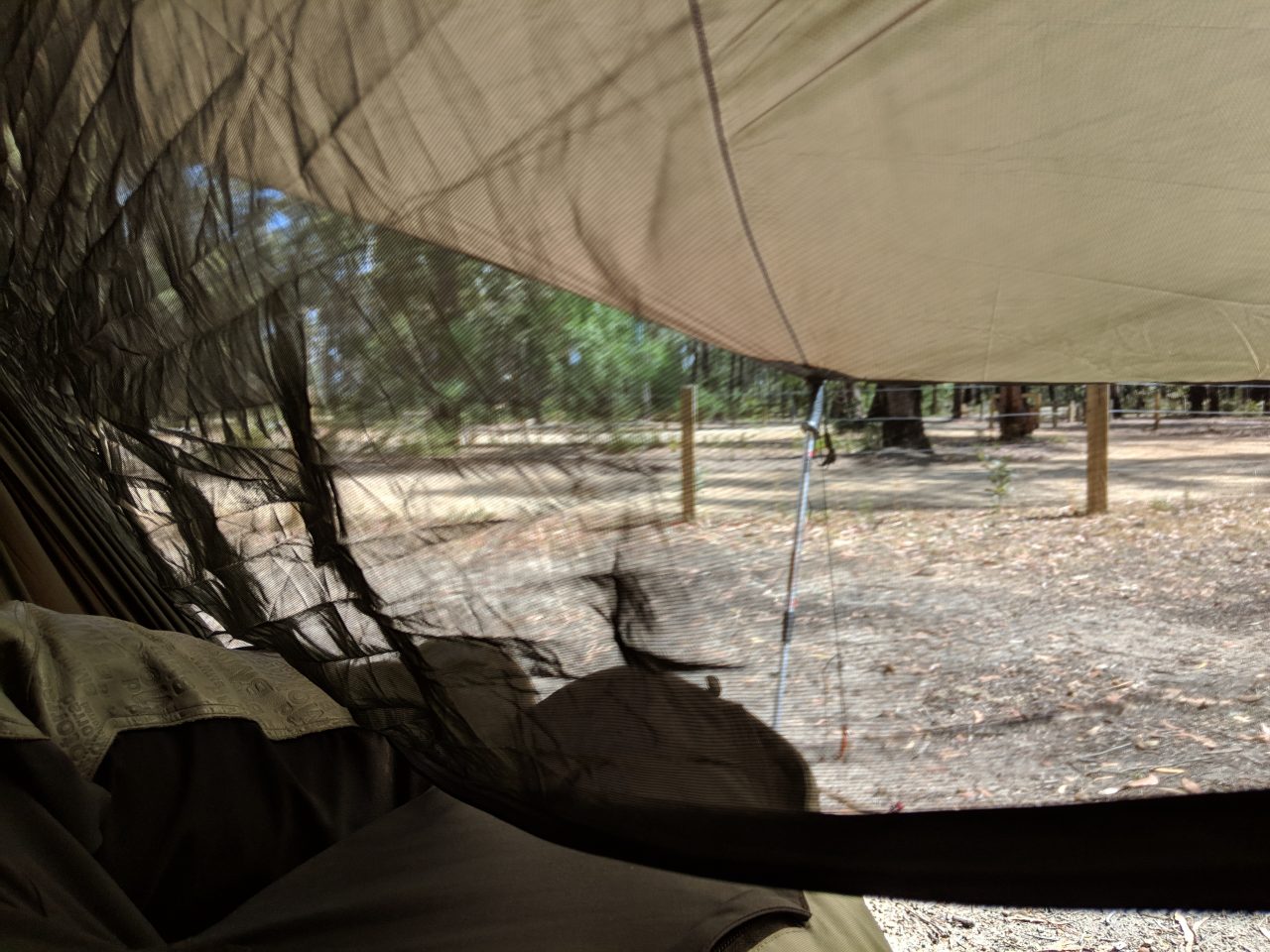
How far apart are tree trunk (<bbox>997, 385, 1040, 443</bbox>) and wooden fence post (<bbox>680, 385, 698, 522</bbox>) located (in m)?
0.19

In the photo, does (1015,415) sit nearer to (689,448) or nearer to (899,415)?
(899,415)

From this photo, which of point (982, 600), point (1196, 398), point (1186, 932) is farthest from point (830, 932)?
point (1186, 932)

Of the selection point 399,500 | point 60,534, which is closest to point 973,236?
point 399,500

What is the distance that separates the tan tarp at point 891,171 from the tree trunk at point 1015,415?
11 mm

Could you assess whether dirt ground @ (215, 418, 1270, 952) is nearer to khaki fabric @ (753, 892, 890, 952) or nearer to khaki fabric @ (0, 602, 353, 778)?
khaki fabric @ (753, 892, 890, 952)

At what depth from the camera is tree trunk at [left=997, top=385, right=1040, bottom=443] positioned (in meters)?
0.59

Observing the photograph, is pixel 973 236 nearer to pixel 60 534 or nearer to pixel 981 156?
pixel 981 156

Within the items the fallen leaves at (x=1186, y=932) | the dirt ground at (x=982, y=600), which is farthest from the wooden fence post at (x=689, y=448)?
the fallen leaves at (x=1186, y=932)

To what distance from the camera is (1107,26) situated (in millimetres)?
518

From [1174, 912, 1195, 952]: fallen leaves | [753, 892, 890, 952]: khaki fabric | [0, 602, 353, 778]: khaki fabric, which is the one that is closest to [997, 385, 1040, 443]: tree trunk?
[753, 892, 890, 952]: khaki fabric

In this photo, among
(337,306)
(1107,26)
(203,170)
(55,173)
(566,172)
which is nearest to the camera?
(1107,26)

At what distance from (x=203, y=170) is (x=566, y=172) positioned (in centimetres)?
50

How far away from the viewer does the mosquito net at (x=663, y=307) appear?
1.81 feet

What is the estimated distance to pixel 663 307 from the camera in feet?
2.09
